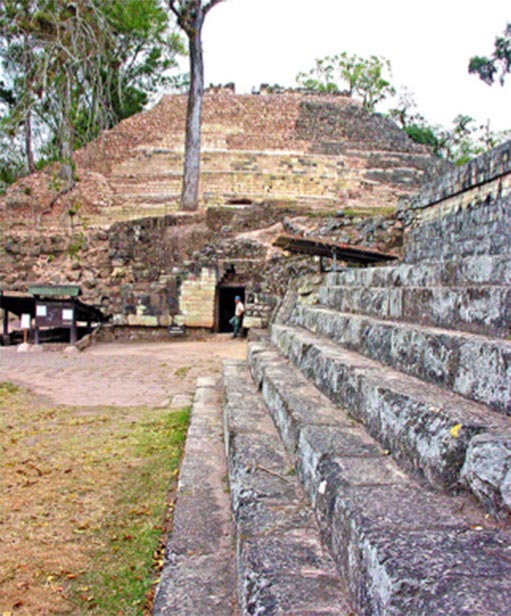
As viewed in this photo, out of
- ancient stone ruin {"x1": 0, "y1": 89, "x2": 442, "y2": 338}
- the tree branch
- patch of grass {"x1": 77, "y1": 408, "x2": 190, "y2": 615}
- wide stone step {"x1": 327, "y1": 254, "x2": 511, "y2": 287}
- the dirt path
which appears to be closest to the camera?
patch of grass {"x1": 77, "y1": 408, "x2": 190, "y2": 615}

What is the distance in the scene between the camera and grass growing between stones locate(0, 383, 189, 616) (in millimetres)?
2236

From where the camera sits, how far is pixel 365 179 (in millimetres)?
27922

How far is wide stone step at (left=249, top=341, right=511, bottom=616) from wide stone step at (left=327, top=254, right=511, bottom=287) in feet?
3.27

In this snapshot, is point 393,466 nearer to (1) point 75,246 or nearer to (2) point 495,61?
(1) point 75,246

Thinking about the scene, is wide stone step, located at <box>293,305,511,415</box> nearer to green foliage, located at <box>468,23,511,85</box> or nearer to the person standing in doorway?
the person standing in doorway

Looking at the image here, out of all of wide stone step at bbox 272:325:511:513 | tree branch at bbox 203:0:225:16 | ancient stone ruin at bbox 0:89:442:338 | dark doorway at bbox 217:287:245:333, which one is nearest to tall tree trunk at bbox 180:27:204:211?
tree branch at bbox 203:0:225:16

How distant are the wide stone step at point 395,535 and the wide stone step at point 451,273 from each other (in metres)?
1.00

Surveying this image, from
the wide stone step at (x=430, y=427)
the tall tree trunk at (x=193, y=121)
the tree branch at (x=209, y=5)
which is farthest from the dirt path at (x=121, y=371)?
the tree branch at (x=209, y=5)

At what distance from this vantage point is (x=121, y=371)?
924 centimetres

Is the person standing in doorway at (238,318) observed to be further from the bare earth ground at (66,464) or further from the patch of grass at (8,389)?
the patch of grass at (8,389)

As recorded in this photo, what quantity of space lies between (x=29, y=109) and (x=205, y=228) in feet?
24.1

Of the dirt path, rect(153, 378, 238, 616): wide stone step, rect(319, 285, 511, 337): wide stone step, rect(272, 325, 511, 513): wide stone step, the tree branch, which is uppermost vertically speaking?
the tree branch

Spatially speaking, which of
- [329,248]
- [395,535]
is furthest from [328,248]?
[395,535]

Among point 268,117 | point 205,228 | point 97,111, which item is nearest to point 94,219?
point 205,228
